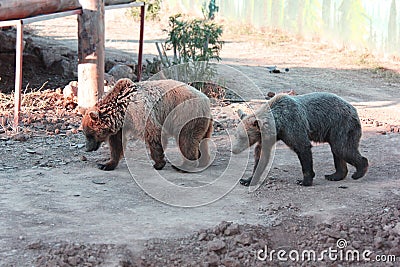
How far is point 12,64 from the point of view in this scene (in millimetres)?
12906

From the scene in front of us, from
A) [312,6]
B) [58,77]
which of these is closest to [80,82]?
[58,77]

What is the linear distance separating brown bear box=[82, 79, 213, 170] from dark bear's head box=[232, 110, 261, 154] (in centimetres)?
73

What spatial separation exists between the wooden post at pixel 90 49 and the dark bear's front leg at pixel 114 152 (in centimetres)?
253

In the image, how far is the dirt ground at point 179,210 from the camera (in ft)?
16.8

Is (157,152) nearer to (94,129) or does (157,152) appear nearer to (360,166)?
(94,129)

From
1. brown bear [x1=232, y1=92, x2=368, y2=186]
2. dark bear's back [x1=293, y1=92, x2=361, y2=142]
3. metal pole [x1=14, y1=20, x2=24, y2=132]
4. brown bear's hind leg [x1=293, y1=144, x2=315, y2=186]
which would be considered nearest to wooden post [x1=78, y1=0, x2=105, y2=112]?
metal pole [x1=14, y1=20, x2=24, y2=132]

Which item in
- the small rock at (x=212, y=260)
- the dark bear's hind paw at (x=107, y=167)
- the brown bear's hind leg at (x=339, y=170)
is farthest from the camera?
the dark bear's hind paw at (x=107, y=167)

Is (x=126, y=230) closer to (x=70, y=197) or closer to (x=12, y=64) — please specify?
(x=70, y=197)

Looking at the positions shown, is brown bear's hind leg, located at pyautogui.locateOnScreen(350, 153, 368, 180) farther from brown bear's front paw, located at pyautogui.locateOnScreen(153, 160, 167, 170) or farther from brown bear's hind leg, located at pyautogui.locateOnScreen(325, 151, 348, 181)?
brown bear's front paw, located at pyautogui.locateOnScreen(153, 160, 167, 170)

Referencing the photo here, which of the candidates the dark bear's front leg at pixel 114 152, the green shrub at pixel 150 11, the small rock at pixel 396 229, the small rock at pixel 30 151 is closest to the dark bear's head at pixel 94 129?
the dark bear's front leg at pixel 114 152

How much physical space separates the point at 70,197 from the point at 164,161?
1462mm

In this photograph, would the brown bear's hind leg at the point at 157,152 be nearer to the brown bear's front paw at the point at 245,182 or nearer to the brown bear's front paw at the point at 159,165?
the brown bear's front paw at the point at 159,165

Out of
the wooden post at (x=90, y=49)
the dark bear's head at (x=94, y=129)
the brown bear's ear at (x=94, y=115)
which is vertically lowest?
the dark bear's head at (x=94, y=129)

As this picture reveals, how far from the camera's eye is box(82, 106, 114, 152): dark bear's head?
7.28 meters
